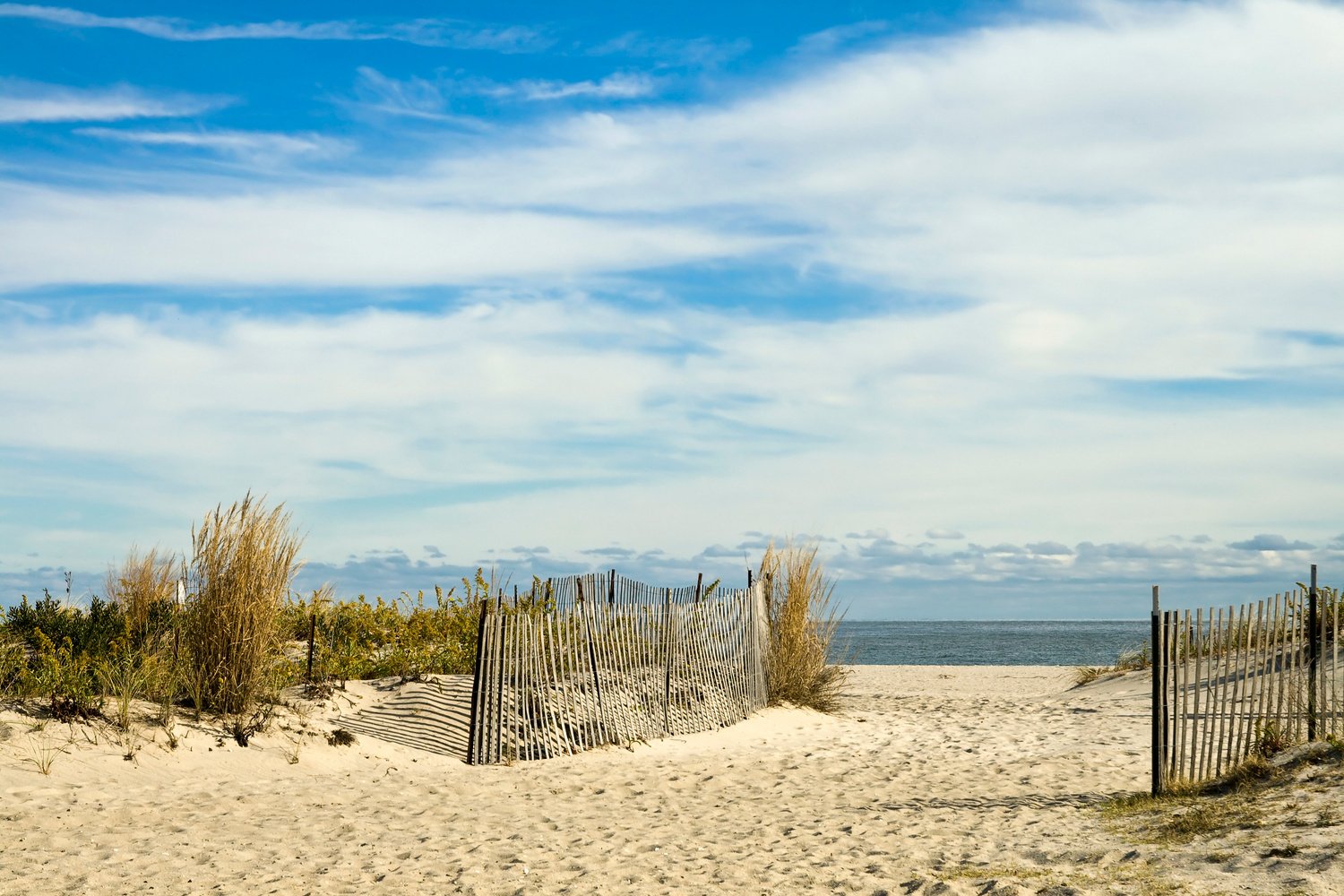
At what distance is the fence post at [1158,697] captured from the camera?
7.78 m

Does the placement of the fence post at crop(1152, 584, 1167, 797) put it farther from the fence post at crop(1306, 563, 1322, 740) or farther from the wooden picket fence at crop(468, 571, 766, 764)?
the wooden picket fence at crop(468, 571, 766, 764)

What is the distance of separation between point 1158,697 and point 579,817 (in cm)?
395

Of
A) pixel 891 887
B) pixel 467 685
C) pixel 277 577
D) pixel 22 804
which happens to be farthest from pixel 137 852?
pixel 467 685

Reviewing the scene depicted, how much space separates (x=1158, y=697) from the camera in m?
7.84

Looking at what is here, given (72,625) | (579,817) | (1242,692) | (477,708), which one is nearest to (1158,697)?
(1242,692)

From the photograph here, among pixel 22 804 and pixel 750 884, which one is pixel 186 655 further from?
pixel 750 884

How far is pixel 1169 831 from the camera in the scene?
6605mm

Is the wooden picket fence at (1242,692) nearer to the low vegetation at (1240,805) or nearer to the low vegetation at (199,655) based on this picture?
the low vegetation at (1240,805)

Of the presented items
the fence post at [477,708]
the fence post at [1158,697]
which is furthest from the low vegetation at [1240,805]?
the fence post at [477,708]

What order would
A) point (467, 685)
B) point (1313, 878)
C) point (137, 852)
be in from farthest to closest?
1. point (467, 685)
2. point (137, 852)
3. point (1313, 878)

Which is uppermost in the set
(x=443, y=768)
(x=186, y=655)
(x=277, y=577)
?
(x=277, y=577)

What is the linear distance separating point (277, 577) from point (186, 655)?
1003 mm

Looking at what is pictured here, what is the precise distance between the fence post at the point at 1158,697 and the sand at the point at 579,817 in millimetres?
458

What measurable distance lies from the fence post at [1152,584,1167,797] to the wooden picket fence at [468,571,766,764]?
187 inches
